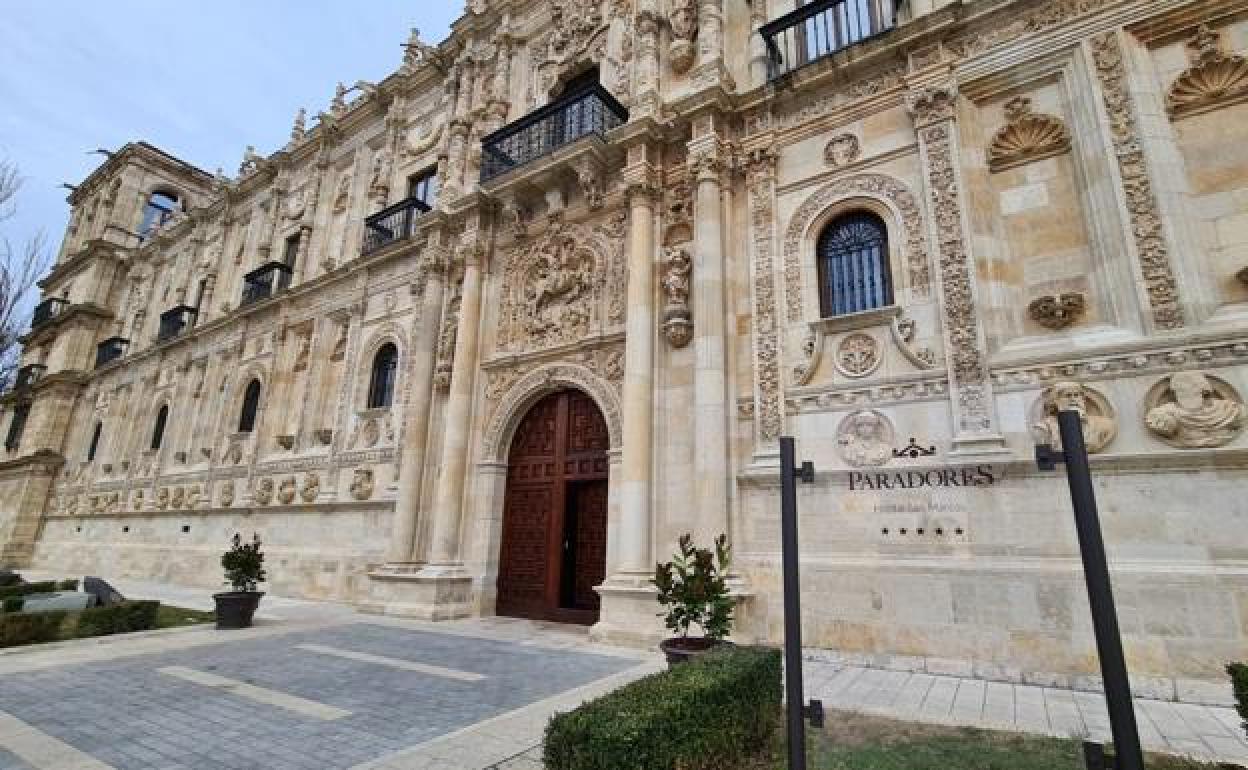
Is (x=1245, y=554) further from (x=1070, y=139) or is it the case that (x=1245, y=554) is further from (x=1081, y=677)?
(x=1070, y=139)

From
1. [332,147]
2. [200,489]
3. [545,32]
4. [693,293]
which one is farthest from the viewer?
[332,147]

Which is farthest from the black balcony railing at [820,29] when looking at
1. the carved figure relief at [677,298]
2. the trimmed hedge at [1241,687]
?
the trimmed hedge at [1241,687]

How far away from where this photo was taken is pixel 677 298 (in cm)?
972

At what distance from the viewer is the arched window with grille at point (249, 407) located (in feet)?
60.5

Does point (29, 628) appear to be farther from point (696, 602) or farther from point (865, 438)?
point (865, 438)

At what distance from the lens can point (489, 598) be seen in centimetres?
1111

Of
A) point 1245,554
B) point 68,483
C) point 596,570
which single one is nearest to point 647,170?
point 596,570

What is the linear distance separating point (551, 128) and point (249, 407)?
13605 mm

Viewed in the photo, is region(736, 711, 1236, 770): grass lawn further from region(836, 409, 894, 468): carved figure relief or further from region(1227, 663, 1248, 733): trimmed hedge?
region(836, 409, 894, 468): carved figure relief

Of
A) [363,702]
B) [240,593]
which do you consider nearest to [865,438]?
[363,702]

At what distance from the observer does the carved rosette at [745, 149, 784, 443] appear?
852cm

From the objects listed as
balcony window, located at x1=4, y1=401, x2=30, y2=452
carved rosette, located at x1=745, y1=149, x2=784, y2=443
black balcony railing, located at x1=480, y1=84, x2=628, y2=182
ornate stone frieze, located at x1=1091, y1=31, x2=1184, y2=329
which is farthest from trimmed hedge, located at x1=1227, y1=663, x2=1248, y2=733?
balcony window, located at x1=4, y1=401, x2=30, y2=452

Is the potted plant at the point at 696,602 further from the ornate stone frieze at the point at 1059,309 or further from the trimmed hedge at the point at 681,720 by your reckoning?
Result: the ornate stone frieze at the point at 1059,309

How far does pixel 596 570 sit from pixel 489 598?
2.38 metres
